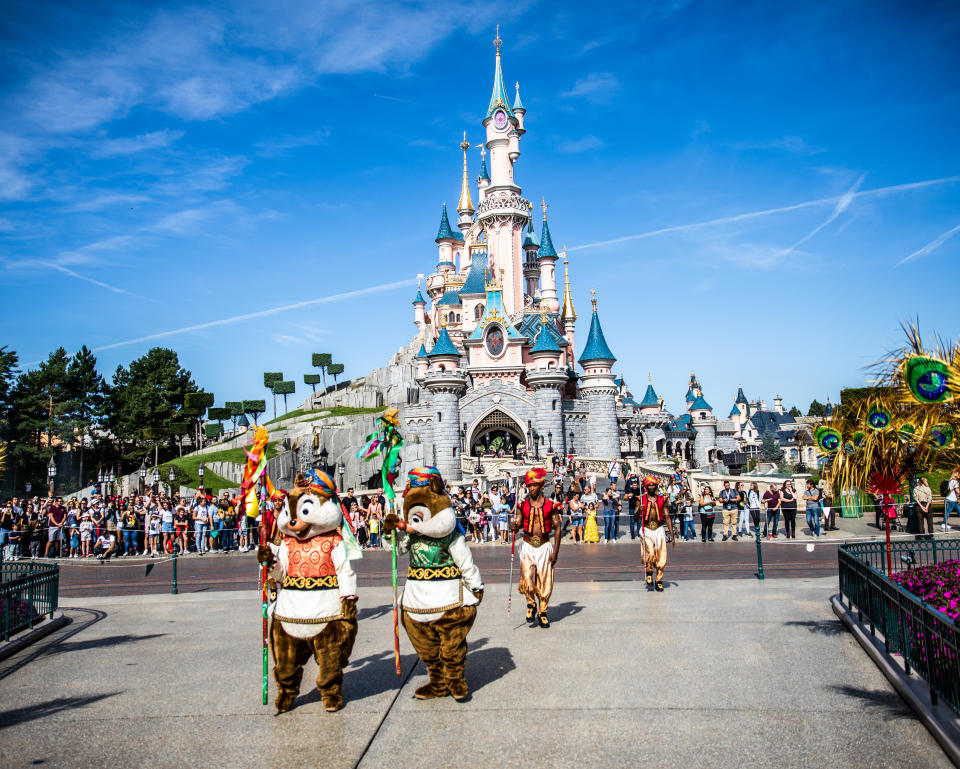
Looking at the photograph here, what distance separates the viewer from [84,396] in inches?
2363

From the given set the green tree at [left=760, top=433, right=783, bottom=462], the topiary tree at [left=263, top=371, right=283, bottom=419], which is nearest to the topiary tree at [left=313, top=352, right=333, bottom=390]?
the topiary tree at [left=263, top=371, right=283, bottom=419]

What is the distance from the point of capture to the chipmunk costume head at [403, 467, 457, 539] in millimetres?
6012

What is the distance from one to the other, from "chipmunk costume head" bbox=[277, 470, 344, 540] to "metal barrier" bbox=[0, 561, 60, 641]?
3.95m

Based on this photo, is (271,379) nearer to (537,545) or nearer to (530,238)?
(530,238)

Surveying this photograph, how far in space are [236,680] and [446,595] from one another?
2.20 metres

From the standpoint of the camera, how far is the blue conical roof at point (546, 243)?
61.5 m

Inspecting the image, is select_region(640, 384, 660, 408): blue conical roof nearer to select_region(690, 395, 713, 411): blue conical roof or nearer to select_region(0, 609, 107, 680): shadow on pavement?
select_region(690, 395, 713, 411): blue conical roof

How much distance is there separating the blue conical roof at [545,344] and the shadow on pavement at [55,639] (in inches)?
1477

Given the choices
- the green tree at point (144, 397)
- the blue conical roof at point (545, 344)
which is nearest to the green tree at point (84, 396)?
the green tree at point (144, 397)

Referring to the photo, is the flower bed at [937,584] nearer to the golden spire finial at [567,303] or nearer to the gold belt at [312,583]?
the gold belt at [312,583]

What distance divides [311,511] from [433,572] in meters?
1.09

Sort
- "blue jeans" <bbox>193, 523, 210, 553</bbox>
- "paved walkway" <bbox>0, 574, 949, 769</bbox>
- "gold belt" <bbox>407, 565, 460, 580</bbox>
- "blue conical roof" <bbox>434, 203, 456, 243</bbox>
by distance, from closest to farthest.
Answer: "paved walkway" <bbox>0, 574, 949, 769</bbox> < "gold belt" <bbox>407, 565, 460, 580</bbox> < "blue jeans" <bbox>193, 523, 210, 553</bbox> < "blue conical roof" <bbox>434, 203, 456, 243</bbox>

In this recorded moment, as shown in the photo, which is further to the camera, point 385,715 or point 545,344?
point 545,344

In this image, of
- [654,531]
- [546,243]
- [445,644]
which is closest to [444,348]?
[546,243]
